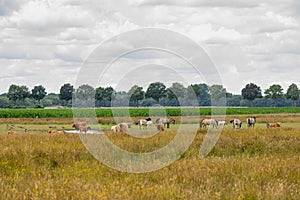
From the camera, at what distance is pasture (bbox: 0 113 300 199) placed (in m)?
7.59

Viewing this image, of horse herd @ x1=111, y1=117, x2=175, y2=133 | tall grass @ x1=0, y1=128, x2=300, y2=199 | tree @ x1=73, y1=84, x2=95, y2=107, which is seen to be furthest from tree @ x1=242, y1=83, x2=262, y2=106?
tree @ x1=73, y1=84, x2=95, y2=107

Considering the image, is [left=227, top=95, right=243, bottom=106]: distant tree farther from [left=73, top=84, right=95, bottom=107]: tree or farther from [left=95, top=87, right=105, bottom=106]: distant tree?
[left=73, top=84, right=95, bottom=107]: tree

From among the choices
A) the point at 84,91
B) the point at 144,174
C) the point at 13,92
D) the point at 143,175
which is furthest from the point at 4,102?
the point at 143,175

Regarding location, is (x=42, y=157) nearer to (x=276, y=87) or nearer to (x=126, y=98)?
(x=126, y=98)

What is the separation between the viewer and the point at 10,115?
70.9 m

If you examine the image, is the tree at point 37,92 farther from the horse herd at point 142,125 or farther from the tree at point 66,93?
the horse herd at point 142,125

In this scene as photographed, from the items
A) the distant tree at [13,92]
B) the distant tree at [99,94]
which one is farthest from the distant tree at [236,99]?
the distant tree at [99,94]

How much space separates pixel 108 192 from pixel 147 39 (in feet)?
21.7

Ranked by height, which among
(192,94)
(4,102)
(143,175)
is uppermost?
(4,102)

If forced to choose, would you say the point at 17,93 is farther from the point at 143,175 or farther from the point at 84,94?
the point at 143,175

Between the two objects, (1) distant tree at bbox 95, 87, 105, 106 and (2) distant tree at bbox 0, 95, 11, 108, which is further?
(2) distant tree at bbox 0, 95, 11, 108

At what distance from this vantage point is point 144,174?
9.95 meters

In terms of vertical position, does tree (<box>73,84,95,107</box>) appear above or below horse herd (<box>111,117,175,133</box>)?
above

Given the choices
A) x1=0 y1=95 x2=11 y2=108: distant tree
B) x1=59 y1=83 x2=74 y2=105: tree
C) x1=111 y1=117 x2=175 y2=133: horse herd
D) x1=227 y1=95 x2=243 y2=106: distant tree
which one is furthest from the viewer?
x1=227 y1=95 x2=243 y2=106: distant tree
